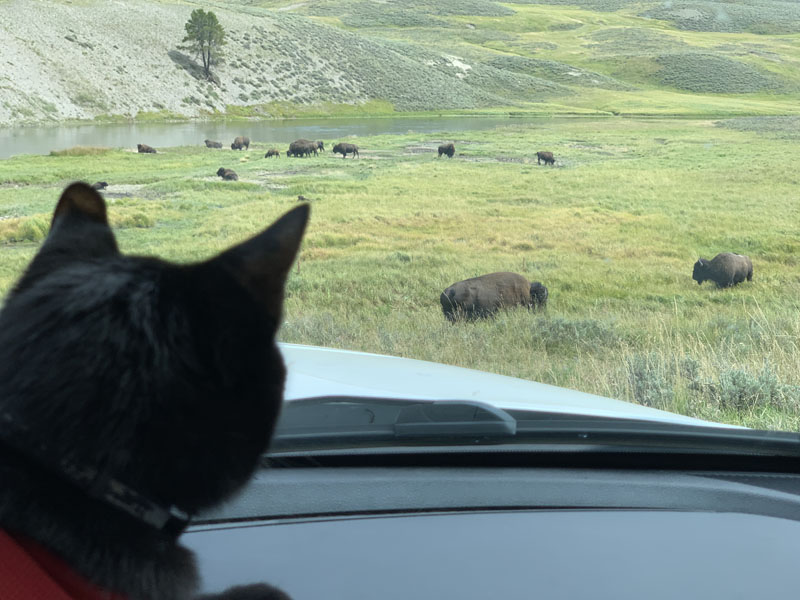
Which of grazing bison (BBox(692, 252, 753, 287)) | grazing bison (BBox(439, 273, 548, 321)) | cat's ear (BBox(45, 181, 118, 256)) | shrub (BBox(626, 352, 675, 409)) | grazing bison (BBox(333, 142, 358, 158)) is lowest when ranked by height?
grazing bison (BBox(439, 273, 548, 321))

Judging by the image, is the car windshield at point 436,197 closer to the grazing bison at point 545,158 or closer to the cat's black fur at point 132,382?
the grazing bison at point 545,158

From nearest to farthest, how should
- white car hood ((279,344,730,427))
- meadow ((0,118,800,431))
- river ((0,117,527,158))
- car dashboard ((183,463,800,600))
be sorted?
car dashboard ((183,463,800,600)), white car hood ((279,344,730,427)), meadow ((0,118,800,431)), river ((0,117,527,158))

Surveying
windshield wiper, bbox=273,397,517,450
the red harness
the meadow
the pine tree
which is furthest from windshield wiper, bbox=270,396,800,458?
the pine tree

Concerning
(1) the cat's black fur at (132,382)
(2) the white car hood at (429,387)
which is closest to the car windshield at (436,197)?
(2) the white car hood at (429,387)

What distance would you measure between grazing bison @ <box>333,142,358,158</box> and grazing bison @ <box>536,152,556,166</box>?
10.2 feet

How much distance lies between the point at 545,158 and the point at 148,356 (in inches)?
437

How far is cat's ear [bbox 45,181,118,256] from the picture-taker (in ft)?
4.07

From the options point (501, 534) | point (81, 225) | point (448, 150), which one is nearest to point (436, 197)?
point (448, 150)

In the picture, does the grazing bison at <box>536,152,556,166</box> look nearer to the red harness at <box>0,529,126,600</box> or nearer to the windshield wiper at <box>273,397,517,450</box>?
the windshield wiper at <box>273,397,517,450</box>

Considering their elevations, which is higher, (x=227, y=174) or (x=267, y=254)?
(x=267, y=254)

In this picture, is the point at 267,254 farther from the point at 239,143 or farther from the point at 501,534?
the point at 239,143

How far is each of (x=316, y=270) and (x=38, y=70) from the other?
4.01m

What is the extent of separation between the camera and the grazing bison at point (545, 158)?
37.8 ft

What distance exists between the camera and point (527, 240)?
8.27m
